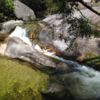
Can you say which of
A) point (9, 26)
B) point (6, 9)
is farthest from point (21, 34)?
point (6, 9)

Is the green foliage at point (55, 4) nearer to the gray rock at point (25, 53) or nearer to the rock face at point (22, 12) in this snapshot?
the gray rock at point (25, 53)

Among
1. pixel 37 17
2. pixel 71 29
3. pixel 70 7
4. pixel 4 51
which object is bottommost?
pixel 37 17

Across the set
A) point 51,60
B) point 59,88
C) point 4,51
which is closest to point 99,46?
point 51,60

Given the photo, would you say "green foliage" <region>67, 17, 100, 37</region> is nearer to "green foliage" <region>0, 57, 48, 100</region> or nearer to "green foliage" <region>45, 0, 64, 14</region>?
"green foliage" <region>45, 0, 64, 14</region>

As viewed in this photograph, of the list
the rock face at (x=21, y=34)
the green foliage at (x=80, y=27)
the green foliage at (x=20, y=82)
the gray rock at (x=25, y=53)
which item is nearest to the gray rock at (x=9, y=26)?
the rock face at (x=21, y=34)

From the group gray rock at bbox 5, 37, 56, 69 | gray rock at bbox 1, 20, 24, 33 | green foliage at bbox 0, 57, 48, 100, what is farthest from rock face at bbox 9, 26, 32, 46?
green foliage at bbox 0, 57, 48, 100

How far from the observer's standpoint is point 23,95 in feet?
27.6

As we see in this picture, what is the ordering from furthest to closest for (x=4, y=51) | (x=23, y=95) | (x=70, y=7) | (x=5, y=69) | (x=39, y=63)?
(x=4, y=51) < (x=39, y=63) < (x=5, y=69) < (x=23, y=95) < (x=70, y=7)

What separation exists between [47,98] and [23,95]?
604 mm

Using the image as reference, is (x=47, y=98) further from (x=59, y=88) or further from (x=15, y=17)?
(x=15, y=17)

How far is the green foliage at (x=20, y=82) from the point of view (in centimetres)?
842

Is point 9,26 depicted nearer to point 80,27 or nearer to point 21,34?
point 21,34

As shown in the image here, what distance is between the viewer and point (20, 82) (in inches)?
347

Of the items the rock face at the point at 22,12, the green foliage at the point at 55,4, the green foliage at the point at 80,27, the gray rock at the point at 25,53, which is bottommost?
the rock face at the point at 22,12
